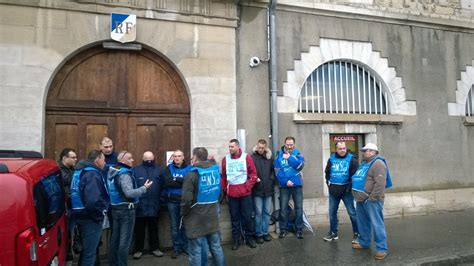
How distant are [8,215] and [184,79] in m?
4.17

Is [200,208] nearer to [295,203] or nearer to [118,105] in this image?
[295,203]

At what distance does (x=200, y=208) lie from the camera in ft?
13.4

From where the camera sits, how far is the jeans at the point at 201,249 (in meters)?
4.04

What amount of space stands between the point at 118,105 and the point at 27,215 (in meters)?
3.62

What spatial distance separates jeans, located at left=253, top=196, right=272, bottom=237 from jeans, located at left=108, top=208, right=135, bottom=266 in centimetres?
230

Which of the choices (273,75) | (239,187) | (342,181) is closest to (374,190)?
(342,181)

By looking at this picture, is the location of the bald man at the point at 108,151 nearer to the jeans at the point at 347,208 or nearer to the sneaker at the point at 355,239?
the jeans at the point at 347,208

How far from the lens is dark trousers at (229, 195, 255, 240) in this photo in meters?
5.75

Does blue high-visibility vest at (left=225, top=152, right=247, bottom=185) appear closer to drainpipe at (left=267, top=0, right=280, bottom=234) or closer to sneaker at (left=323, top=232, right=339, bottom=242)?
drainpipe at (left=267, top=0, right=280, bottom=234)

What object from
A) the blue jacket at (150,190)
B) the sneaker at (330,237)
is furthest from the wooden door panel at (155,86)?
the sneaker at (330,237)

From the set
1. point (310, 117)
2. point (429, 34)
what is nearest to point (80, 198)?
point (310, 117)

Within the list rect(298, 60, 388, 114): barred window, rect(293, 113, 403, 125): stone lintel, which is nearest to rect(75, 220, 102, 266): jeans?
rect(293, 113, 403, 125): stone lintel

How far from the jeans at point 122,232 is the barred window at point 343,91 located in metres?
4.10

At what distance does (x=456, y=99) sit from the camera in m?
8.27
